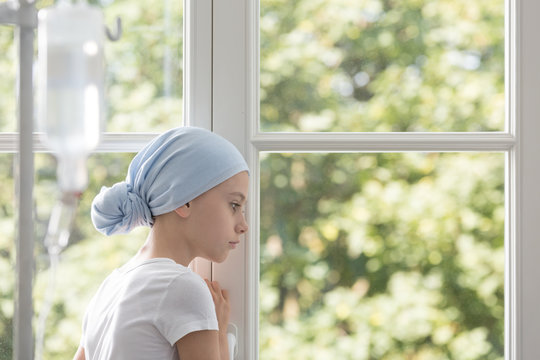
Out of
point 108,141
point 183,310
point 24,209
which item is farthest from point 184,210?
point 24,209

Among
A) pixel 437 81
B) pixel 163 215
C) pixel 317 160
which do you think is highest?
pixel 437 81

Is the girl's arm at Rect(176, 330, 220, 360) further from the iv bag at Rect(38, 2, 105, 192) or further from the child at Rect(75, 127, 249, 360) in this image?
the iv bag at Rect(38, 2, 105, 192)

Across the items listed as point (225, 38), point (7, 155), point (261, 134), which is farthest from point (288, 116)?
point (7, 155)

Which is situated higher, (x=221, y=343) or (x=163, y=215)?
(x=163, y=215)

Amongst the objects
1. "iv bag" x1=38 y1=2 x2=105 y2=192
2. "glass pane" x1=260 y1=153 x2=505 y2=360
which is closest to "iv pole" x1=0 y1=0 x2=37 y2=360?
"iv bag" x1=38 y1=2 x2=105 y2=192

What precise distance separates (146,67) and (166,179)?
0.34m

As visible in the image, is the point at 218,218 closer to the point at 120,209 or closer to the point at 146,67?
the point at 120,209

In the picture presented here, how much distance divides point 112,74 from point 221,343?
24.7 inches

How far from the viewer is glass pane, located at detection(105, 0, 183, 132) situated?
1.36m

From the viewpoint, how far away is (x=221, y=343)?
3.92 ft

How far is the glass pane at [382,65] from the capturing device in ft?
4.51

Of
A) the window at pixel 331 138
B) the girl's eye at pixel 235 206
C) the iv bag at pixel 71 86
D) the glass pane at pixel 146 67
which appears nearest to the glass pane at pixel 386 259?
the window at pixel 331 138

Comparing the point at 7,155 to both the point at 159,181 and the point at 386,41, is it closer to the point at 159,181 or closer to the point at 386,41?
the point at 159,181

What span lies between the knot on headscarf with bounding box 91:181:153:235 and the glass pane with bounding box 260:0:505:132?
353 mm
